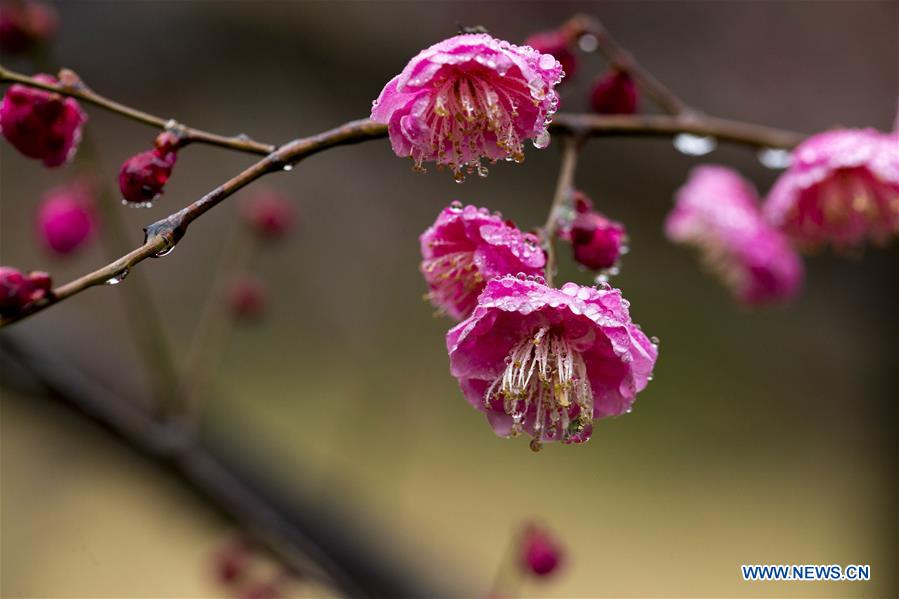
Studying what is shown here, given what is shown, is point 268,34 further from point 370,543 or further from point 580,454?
point 370,543

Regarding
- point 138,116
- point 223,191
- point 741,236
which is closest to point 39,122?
point 138,116

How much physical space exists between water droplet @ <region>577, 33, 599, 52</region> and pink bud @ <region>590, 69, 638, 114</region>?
0.11 ft

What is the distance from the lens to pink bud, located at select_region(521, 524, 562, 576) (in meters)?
1.00

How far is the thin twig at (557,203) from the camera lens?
21.0 inches

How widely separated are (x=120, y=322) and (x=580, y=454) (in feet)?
5.33

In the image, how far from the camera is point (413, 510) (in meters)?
2.51

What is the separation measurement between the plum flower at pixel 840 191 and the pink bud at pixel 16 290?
65 cm

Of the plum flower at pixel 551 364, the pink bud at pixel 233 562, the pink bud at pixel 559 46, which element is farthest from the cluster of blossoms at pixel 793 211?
the pink bud at pixel 233 562

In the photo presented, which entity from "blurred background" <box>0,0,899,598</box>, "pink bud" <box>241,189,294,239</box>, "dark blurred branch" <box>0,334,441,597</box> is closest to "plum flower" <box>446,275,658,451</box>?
"dark blurred branch" <box>0,334,441,597</box>

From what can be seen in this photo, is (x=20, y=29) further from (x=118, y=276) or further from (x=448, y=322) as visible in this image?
(x=448, y=322)

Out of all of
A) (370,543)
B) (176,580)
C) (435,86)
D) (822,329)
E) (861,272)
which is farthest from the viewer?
(822,329)

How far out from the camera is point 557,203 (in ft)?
1.88

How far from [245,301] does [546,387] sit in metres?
0.85

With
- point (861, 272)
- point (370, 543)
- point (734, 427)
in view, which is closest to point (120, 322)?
point (370, 543)
